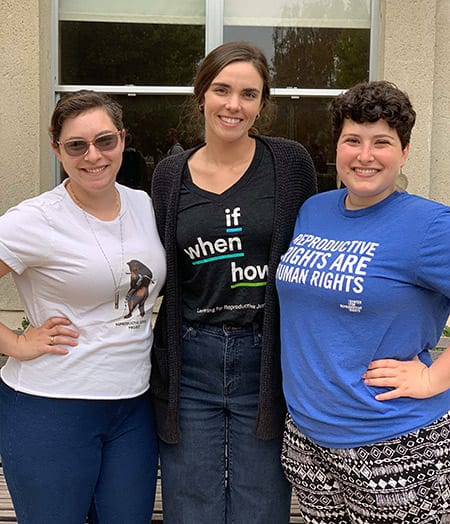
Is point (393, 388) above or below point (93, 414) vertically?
above

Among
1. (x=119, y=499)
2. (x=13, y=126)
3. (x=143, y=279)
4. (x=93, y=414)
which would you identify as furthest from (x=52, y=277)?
(x=13, y=126)

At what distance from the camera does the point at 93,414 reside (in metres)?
2.17

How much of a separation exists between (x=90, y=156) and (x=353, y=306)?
883 millimetres

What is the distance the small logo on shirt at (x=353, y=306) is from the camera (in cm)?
191

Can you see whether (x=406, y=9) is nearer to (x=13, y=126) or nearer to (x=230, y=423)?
(x=13, y=126)

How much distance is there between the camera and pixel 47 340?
2121 mm

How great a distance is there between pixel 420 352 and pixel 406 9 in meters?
4.17

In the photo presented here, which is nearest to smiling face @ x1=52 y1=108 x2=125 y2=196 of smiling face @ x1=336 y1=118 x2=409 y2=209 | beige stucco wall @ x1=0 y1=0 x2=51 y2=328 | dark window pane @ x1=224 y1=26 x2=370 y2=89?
smiling face @ x1=336 y1=118 x2=409 y2=209

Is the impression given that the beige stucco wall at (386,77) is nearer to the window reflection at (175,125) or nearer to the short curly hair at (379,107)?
the window reflection at (175,125)

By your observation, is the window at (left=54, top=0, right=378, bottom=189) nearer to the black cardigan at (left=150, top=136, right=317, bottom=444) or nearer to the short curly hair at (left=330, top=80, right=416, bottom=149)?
the black cardigan at (left=150, top=136, right=317, bottom=444)

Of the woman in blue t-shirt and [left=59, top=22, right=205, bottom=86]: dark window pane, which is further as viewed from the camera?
[left=59, top=22, right=205, bottom=86]: dark window pane

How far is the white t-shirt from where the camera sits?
6.82ft

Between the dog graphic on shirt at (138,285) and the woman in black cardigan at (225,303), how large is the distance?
10cm

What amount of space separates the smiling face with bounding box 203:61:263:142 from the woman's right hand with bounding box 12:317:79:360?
0.78 meters
